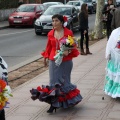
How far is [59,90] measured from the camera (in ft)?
22.3

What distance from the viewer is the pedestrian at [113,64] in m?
7.46

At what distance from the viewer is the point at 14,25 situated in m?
29.1

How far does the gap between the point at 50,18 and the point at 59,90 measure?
52.4 feet

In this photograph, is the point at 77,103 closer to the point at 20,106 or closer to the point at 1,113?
the point at 20,106

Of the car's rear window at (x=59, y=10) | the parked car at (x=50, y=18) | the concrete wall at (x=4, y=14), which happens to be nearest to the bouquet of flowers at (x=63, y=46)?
the parked car at (x=50, y=18)

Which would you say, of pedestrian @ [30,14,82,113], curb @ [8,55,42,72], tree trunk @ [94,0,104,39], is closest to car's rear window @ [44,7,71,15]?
tree trunk @ [94,0,104,39]

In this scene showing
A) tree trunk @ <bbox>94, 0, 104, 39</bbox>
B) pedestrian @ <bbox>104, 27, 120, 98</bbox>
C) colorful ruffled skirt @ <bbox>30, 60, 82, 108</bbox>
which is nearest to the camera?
colorful ruffled skirt @ <bbox>30, 60, 82, 108</bbox>

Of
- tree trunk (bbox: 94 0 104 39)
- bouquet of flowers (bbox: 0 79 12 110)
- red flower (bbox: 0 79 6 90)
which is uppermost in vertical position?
red flower (bbox: 0 79 6 90)

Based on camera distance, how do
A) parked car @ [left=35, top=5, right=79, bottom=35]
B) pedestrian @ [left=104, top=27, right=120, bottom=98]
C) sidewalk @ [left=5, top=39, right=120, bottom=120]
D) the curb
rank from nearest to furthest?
sidewalk @ [left=5, top=39, right=120, bottom=120] < pedestrian @ [left=104, top=27, right=120, bottom=98] < the curb < parked car @ [left=35, top=5, right=79, bottom=35]

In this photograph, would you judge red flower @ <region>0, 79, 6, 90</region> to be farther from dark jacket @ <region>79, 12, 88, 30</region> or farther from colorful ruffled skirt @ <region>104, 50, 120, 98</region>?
dark jacket @ <region>79, 12, 88, 30</region>

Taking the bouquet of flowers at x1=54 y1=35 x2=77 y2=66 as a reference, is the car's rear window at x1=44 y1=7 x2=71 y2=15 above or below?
below

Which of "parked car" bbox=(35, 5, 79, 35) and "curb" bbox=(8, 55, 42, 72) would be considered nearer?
"curb" bbox=(8, 55, 42, 72)

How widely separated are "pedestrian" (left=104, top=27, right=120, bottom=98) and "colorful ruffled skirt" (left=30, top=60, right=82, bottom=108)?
0.89 meters

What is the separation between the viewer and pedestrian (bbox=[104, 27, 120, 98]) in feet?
24.5
